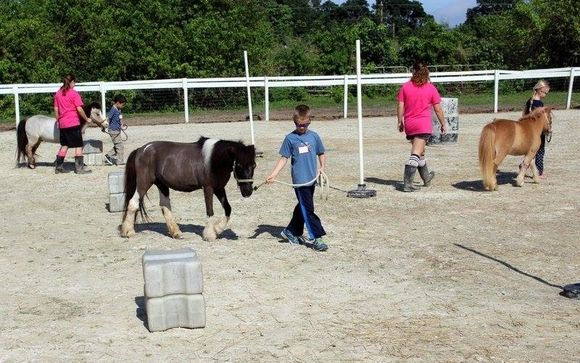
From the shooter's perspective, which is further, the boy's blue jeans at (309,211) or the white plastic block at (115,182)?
the white plastic block at (115,182)

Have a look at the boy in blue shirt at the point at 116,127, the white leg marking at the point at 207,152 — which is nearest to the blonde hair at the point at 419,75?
the white leg marking at the point at 207,152

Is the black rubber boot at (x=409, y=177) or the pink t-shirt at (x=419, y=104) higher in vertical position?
the pink t-shirt at (x=419, y=104)

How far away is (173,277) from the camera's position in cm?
658

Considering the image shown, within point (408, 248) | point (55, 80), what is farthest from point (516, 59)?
point (408, 248)

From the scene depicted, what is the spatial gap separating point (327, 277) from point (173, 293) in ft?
6.74

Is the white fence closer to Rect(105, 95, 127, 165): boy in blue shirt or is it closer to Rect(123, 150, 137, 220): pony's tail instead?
Rect(105, 95, 127, 165): boy in blue shirt

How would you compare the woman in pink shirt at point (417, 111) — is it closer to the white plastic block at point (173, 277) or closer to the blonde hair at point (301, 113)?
the blonde hair at point (301, 113)

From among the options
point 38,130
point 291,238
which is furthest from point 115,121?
point 291,238

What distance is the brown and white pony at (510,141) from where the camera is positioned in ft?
40.7

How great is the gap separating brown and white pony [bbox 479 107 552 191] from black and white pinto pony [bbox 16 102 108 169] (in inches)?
308

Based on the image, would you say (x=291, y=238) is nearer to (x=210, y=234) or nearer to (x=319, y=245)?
(x=319, y=245)

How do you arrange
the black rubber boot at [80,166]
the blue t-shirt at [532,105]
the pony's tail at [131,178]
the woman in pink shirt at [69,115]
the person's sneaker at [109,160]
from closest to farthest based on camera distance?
the pony's tail at [131,178] → the blue t-shirt at [532,105] → the woman in pink shirt at [69,115] → the black rubber boot at [80,166] → the person's sneaker at [109,160]

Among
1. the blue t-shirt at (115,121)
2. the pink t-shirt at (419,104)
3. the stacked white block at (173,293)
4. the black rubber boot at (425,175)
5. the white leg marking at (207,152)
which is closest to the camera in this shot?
the stacked white block at (173,293)

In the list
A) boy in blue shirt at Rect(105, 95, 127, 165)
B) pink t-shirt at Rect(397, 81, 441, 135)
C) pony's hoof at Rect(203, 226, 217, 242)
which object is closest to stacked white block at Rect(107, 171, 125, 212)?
pony's hoof at Rect(203, 226, 217, 242)
